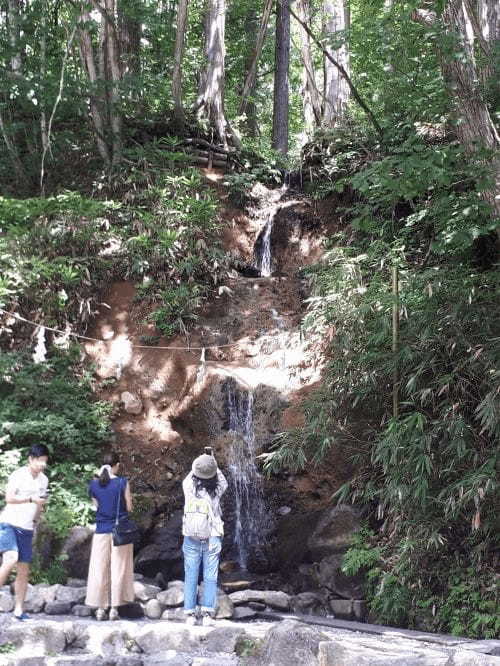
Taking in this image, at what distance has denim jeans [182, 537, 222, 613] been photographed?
21.6ft

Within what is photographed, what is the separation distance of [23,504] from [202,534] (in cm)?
164

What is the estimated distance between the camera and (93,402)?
34.1ft

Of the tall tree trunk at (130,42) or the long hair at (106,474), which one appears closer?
the long hair at (106,474)

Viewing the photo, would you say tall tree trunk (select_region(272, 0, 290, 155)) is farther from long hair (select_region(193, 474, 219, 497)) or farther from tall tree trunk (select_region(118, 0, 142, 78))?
long hair (select_region(193, 474, 219, 497))

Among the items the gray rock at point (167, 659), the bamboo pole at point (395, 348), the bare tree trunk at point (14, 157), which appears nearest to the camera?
the gray rock at point (167, 659)

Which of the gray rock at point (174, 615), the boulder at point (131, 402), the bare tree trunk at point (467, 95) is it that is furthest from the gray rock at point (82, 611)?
the bare tree trunk at point (467, 95)

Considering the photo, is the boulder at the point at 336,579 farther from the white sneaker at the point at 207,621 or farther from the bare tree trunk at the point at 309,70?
the bare tree trunk at the point at 309,70

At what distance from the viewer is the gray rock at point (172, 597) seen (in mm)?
7078

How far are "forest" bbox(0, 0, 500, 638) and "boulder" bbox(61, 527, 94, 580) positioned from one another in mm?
176

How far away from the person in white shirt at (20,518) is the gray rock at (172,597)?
1421 mm

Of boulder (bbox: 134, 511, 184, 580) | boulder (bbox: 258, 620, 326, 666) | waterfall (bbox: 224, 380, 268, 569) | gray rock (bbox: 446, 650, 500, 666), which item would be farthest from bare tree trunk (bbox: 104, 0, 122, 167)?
gray rock (bbox: 446, 650, 500, 666)

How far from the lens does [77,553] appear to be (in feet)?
26.3

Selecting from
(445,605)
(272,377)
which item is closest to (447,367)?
(445,605)

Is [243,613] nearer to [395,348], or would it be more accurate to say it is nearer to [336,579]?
[336,579]
